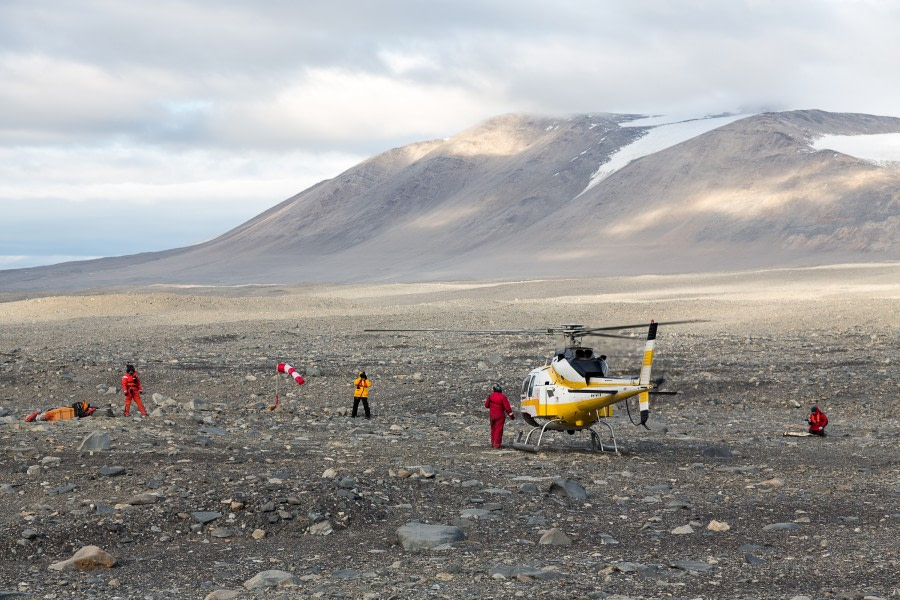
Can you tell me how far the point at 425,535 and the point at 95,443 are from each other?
5.32 m

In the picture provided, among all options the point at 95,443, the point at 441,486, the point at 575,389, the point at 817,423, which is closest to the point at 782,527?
the point at 441,486

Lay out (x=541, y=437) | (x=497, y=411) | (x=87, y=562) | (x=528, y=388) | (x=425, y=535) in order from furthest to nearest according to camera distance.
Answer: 1. (x=528, y=388)
2. (x=541, y=437)
3. (x=497, y=411)
4. (x=425, y=535)
5. (x=87, y=562)

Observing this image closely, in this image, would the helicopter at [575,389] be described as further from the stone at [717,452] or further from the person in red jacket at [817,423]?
the person in red jacket at [817,423]

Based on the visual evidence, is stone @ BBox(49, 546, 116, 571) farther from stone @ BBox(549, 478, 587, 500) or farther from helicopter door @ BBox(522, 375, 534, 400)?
helicopter door @ BBox(522, 375, 534, 400)

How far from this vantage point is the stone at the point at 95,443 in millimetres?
12625

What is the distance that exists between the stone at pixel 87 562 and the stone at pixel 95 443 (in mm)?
4159

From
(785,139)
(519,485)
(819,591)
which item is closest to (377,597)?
(819,591)

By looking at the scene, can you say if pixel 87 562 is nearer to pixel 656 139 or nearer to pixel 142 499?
pixel 142 499

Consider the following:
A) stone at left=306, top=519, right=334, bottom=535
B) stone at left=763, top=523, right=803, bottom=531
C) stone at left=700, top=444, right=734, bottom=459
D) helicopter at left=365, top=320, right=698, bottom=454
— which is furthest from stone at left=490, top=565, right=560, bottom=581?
stone at left=700, top=444, right=734, bottom=459

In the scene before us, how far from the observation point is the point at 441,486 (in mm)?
11609

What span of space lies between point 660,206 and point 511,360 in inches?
5063

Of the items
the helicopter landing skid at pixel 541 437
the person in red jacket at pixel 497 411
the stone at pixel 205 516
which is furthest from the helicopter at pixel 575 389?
the stone at pixel 205 516

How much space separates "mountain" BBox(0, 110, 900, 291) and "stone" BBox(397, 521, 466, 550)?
11048cm

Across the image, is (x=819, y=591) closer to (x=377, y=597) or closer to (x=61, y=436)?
(x=377, y=597)
